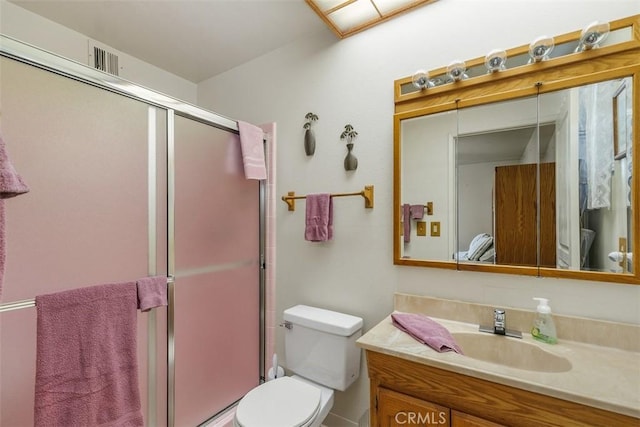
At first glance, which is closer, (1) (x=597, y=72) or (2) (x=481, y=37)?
(1) (x=597, y=72)

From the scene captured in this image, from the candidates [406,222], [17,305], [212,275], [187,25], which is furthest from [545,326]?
[187,25]

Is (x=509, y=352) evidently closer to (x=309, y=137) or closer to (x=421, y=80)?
(x=421, y=80)

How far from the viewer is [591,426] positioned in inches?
30.8

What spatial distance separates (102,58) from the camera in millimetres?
1835

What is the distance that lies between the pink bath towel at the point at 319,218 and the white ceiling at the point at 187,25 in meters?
1.07

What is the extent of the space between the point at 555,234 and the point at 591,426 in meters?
0.66

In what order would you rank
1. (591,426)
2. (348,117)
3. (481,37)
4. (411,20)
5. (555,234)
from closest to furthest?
(591,426) < (555,234) < (481,37) < (411,20) < (348,117)

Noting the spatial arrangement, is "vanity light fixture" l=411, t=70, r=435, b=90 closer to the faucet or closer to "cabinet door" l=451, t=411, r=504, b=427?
the faucet

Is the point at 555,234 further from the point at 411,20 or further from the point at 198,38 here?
the point at 198,38

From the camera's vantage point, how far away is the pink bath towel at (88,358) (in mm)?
1006

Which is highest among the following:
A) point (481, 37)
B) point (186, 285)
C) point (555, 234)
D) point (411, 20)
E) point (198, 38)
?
point (198, 38)

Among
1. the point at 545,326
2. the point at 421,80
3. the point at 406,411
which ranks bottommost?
the point at 406,411

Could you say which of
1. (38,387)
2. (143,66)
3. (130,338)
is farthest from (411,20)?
(38,387)

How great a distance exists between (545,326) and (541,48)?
1127mm
